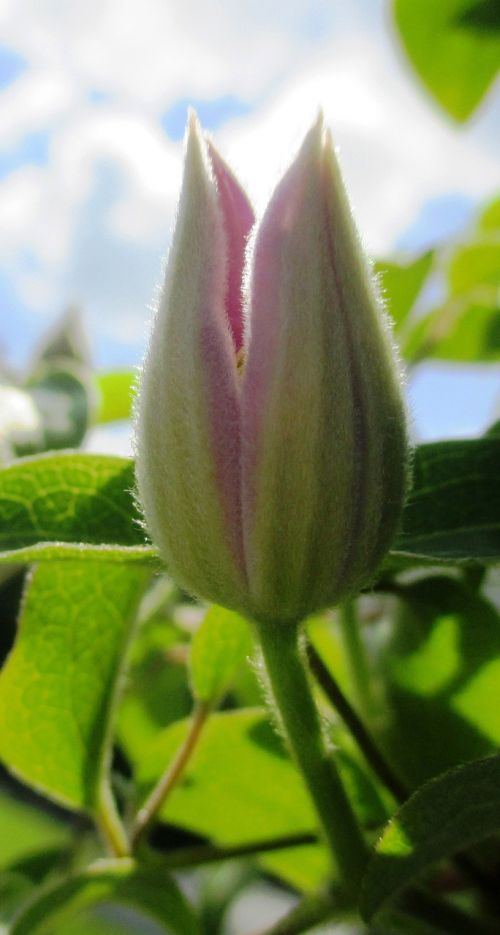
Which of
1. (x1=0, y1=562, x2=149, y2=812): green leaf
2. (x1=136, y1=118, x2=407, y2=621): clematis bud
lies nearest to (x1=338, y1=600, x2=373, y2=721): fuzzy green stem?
(x1=0, y1=562, x2=149, y2=812): green leaf

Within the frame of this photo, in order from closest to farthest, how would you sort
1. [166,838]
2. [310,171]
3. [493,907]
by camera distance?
[310,171] < [493,907] < [166,838]

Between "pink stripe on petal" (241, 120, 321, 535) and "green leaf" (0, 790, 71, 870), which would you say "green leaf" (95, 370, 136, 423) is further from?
"pink stripe on petal" (241, 120, 321, 535)

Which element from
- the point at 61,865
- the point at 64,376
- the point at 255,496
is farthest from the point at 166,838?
the point at 255,496

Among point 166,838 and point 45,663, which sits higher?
point 45,663

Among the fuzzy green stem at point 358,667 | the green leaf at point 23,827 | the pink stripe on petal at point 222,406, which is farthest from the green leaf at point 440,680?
the green leaf at point 23,827

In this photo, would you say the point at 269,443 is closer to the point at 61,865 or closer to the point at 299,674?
the point at 299,674

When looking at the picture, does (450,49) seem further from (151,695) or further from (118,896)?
(118,896)

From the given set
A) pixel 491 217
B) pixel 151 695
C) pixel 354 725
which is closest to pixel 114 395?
pixel 151 695
